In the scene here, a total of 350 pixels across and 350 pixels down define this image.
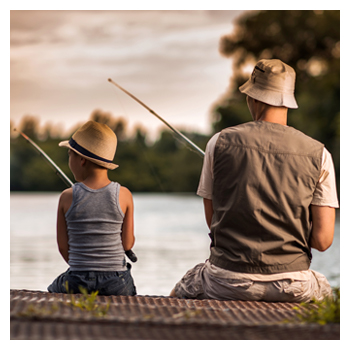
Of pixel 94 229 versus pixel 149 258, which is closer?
pixel 94 229

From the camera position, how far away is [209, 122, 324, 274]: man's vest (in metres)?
1.87

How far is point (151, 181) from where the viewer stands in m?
32.8

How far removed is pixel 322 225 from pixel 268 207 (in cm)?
22

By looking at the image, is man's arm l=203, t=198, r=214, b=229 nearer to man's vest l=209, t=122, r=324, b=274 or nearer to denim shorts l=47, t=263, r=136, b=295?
man's vest l=209, t=122, r=324, b=274

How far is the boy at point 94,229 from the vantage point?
200 cm

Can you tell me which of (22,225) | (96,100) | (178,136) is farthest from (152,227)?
(96,100)

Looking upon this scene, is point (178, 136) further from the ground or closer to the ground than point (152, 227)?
further from the ground

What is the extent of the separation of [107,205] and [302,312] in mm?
805

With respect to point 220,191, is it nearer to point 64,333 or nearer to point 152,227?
point 64,333

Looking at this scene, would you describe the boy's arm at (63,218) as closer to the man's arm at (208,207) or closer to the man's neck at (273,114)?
the man's arm at (208,207)

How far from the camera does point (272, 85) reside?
2.00 m

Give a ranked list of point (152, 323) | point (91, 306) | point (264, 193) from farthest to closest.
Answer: point (264, 193)
point (91, 306)
point (152, 323)

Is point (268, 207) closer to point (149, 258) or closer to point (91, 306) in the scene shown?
point (91, 306)

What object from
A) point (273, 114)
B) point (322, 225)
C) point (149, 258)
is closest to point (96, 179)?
point (273, 114)
